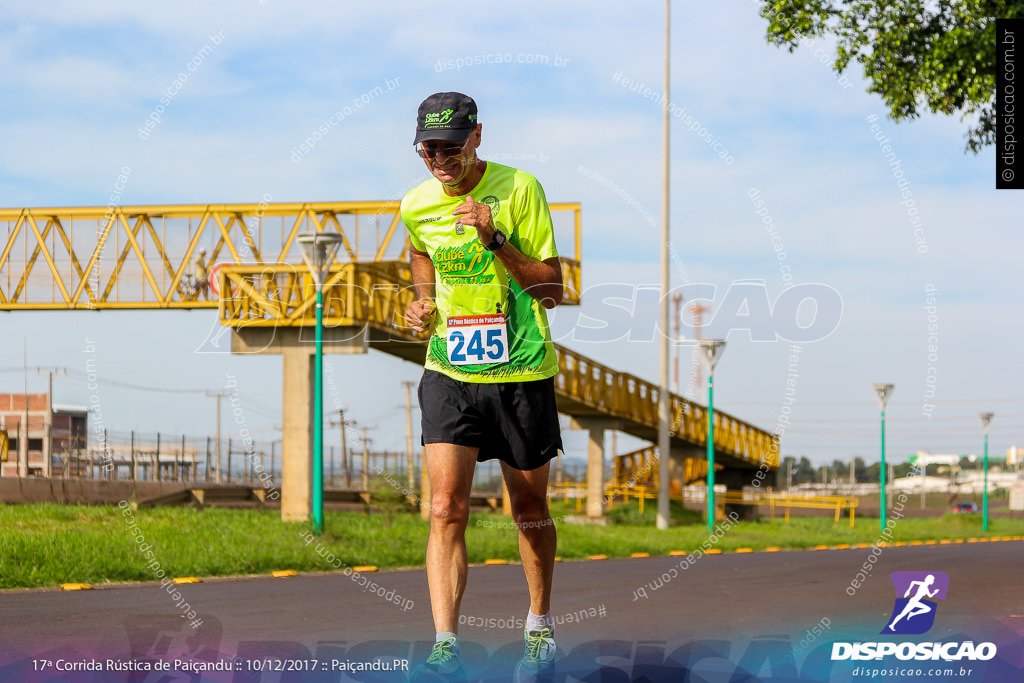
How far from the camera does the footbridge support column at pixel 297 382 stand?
24141 mm

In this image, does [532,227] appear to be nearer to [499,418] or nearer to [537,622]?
[499,418]

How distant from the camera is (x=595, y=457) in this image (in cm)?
3359

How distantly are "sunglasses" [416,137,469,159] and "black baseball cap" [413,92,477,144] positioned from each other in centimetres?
4

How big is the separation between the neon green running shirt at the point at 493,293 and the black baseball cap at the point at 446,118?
0.31m

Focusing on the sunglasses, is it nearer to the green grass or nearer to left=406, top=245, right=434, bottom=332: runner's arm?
left=406, top=245, right=434, bottom=332: runner's arm

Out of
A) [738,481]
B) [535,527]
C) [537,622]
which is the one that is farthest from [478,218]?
[738,481]

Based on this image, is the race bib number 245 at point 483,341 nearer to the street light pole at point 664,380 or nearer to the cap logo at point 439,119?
the cap logo at point 439,119

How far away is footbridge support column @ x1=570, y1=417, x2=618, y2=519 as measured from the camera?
33.4m

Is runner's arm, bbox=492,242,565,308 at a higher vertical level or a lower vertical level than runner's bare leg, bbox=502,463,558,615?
higher

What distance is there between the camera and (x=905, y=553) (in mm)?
21406

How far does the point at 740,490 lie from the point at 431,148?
37093mm

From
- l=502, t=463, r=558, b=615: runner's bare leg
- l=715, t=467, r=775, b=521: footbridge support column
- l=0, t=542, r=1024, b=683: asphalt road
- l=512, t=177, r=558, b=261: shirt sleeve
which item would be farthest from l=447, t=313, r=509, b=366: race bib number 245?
l=715, t=467, r=775, b=521: footbridge support column

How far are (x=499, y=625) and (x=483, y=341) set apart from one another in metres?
3.43

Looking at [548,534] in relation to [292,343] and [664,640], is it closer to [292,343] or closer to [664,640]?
[664,640]
